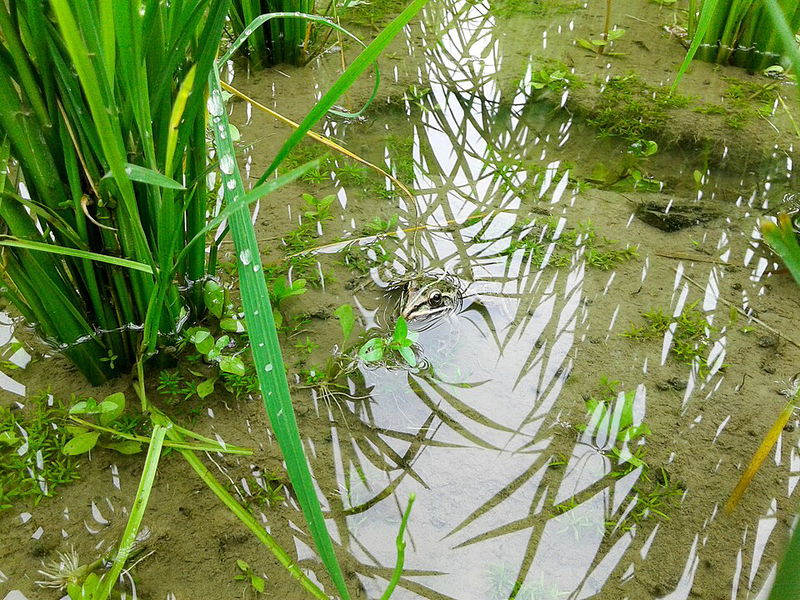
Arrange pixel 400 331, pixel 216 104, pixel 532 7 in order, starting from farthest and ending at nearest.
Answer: pixel 532 7
pixel 400 331
pixel 216 104

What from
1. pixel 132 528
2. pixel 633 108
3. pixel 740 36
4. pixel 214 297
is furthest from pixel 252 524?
pixel 740 36

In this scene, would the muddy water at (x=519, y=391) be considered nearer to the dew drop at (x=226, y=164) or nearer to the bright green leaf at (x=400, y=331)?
the bright green leaf at (x=400, y=331)

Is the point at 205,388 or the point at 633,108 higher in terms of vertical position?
the point at 633,108

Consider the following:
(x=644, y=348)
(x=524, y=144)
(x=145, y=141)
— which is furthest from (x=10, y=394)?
(x=524, y=144)

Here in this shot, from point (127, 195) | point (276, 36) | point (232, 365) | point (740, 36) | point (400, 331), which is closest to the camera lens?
point (127, 195)

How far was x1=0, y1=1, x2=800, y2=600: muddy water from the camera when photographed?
47.3 inches

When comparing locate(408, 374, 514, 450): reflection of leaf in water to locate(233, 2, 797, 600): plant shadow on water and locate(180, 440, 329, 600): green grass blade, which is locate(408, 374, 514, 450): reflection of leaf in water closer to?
locate(233, 2, 797, 600): plant shadow on water

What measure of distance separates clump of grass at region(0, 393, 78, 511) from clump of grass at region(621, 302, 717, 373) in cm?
131

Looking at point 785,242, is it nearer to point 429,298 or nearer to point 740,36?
point 429,298

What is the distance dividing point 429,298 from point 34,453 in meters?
0.95

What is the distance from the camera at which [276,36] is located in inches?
99.7

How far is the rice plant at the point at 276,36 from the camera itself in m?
2.35

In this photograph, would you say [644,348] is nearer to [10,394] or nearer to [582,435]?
[582,435]

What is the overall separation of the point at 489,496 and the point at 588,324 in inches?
22.6
